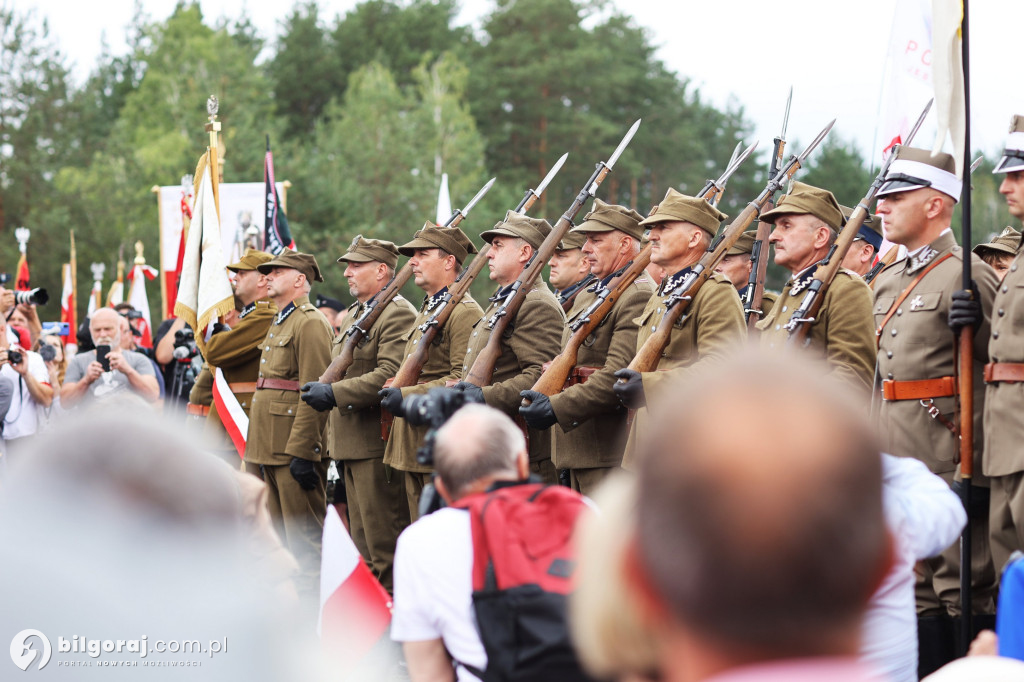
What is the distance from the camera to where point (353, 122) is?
36.0 metres

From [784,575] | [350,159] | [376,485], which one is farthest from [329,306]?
[350,159]

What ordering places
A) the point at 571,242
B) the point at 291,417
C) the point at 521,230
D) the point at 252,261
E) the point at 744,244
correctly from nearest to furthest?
the point at 521,230 → the point at 744,244 → the point at 571,242 → the point at 291,417 → the point at 252,261

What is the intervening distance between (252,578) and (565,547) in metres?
1.11

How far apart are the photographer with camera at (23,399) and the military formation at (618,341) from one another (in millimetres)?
1235

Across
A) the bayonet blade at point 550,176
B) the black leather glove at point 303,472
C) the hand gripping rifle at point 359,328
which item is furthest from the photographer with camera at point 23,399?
the bayonet blade at point 550,176

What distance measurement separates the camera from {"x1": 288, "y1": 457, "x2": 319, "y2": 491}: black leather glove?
7.63m

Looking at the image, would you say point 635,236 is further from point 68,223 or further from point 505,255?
point 68,223

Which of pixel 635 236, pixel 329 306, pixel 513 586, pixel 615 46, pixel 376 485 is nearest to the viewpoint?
pixel 513 586

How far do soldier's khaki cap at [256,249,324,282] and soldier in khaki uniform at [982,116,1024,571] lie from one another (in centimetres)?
487

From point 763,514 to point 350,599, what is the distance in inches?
94.8

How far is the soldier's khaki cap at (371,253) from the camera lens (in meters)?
7.80

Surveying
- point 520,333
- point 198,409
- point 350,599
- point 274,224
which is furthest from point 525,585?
point 274,224

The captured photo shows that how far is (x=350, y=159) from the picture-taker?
116 ft

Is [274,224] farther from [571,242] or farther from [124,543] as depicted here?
[124,543]
